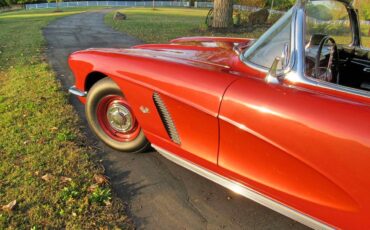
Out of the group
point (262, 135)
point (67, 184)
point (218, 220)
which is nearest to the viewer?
point (262, 135)

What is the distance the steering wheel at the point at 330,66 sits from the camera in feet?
8.89

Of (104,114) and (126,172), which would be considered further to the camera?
(104,114)

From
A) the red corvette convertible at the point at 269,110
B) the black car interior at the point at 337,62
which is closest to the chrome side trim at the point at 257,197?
the red corvette convertible at the point at 269,110

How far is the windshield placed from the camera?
108 inches

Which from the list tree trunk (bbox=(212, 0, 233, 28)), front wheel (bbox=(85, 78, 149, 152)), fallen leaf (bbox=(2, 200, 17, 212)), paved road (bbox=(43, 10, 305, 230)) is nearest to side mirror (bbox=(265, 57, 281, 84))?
paved road (bbox=(43, 10, 305, 230))

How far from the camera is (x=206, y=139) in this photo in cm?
271

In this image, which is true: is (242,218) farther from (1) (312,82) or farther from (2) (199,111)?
(1) (312,82)

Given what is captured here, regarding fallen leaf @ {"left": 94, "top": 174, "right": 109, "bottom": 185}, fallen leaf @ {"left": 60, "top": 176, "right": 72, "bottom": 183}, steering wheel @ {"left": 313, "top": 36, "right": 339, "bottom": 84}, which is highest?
steering wheel @ {"left": 313, "top": 36, "right": 339, "bottom": 84}

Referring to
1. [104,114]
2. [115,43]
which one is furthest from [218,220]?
[115,43]

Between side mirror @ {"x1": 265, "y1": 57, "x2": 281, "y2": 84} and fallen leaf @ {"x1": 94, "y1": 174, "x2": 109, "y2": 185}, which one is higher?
side mirror @ {"x1": 265, "y1": 57, "x2": 281, "y2": 84}

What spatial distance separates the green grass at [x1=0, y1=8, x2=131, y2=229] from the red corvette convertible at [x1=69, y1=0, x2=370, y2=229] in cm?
60

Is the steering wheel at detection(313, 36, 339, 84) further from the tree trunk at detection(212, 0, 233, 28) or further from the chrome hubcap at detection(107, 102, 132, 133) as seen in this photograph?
the tree trunk at detection(212, 0, 233, 28)

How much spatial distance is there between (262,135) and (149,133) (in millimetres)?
1205

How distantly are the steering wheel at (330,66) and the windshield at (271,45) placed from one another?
292mm
